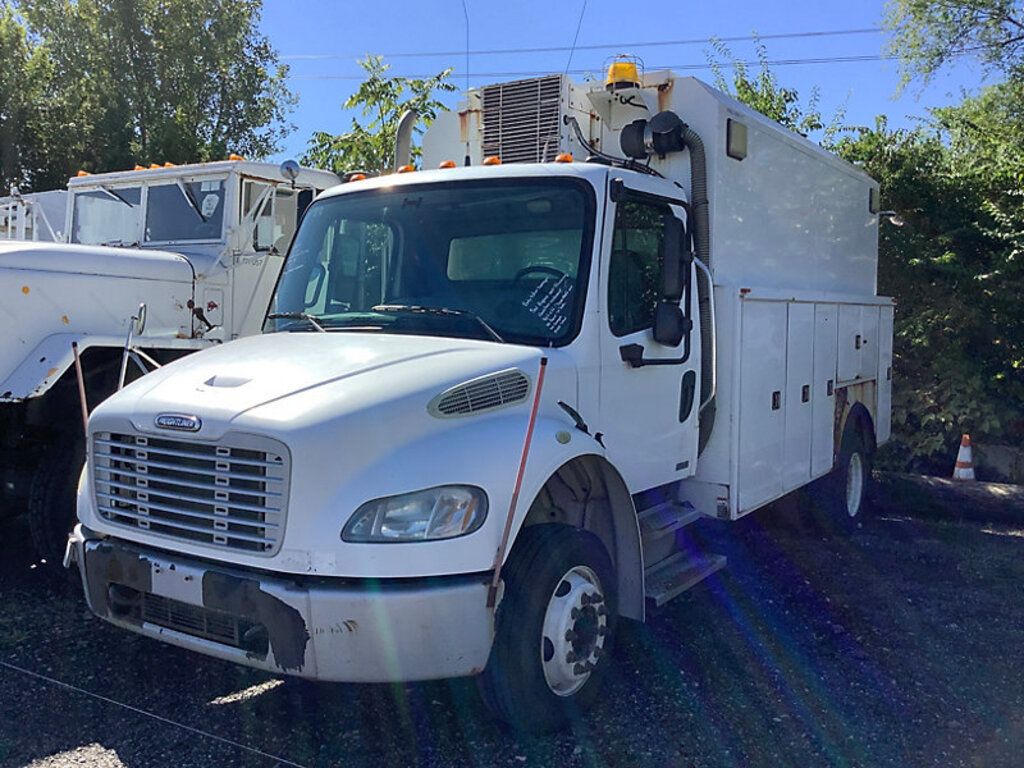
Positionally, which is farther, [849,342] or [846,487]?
[846,487]

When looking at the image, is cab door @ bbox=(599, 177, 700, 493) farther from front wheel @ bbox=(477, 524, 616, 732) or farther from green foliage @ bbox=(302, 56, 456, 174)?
green foliage @ bbox=(302, 56, 456, 174)

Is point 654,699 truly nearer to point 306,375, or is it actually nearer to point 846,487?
point 306,375

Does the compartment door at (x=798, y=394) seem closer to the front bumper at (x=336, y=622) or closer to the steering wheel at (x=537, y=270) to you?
the steering wheel at (x=537, y=270)

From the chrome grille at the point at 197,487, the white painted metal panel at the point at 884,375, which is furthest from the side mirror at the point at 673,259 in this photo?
the white painted metal panel at the point at 884,375

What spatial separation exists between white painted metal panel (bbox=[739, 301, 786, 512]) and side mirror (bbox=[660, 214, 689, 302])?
993 mm

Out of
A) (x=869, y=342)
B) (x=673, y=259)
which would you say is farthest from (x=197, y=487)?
(x=869, y=342)

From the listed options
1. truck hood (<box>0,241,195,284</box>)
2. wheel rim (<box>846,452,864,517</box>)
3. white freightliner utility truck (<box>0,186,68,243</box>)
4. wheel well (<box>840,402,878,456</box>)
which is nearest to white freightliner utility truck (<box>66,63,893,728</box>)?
wheel well (<box>840,402,878,456</box>)

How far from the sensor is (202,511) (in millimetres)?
3193

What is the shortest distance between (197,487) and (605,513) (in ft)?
5.93

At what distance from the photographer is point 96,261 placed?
573 centimetres

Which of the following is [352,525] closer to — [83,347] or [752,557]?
[83,347]

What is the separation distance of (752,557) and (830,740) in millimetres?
2904

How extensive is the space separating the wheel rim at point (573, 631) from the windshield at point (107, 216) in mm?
5133

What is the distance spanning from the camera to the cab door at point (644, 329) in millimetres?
4059
